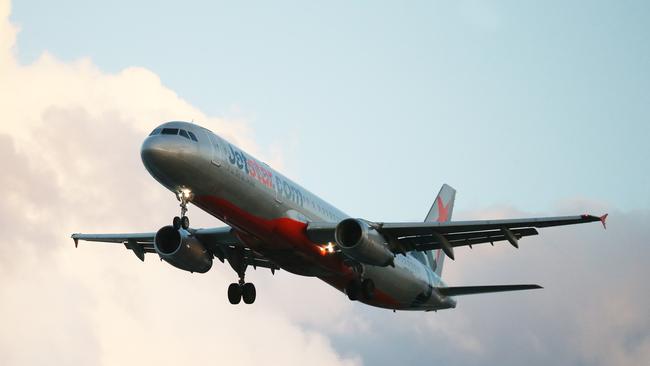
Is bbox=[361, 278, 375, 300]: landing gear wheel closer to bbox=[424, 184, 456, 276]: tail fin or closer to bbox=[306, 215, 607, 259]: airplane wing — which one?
bbox=[306, 215, 607, 259]: airplane wing

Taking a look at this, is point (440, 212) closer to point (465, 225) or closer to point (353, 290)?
point (353, 290)

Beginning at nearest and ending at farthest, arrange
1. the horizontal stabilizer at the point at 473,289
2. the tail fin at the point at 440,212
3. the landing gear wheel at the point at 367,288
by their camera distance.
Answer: the landing gear wheel at the point at 367,288, the horizontal stabilizer at the point at 473,289, the tail fin at the point at 440,212

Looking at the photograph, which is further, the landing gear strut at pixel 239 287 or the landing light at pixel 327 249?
the landing gear strut at pixel 239 287

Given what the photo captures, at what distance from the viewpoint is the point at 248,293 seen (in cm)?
4359

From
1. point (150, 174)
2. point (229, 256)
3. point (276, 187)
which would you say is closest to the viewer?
point (150, 174)

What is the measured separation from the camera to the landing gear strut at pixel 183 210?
34469 millimetres

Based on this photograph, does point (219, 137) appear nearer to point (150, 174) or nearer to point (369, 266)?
point (150, 174)

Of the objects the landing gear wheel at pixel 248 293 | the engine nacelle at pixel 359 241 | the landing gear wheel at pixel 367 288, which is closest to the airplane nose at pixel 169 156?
the engine nacelle at pixel 359 241

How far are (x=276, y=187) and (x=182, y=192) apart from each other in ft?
12.5

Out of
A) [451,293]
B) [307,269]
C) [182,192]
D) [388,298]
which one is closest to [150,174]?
[182,192]

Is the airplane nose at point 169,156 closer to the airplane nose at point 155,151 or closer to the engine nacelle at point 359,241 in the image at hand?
the airplane nose at point 155,151

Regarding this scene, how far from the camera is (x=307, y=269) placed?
132ft

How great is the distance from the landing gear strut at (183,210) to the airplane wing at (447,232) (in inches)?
201

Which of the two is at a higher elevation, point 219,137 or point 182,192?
point 219,137
